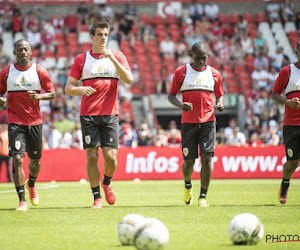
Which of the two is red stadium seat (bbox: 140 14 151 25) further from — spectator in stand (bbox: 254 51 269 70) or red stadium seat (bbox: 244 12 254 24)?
spectator in stand (bbox: 254 51 269 70)

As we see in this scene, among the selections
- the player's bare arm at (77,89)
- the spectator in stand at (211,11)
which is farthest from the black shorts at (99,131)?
the spectator in stand at (211,11)

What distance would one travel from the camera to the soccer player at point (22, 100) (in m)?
10.8

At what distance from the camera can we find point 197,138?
11.7 meters

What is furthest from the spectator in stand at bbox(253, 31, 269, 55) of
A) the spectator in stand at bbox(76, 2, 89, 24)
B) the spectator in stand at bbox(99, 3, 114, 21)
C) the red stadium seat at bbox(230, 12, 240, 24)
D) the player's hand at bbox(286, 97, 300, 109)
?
the player's hand at bbox(286, 97, 300, 109)

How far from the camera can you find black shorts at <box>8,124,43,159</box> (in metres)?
10.8

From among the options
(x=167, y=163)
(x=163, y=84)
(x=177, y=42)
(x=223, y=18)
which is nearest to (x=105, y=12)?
(x=177, y=42)

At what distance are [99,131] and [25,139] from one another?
1147 mm

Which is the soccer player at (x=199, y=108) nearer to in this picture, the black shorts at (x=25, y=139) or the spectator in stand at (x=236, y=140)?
the black shorts at (x=25, y=139)

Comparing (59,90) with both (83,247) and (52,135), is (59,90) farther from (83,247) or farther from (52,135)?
(83,247)

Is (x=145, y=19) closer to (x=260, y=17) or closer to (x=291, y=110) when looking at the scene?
(x=260, y=17)

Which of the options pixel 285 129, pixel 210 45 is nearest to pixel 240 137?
pixel 210 45

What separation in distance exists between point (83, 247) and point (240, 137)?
18705 mm

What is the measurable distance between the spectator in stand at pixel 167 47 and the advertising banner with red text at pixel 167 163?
1052 centimetres

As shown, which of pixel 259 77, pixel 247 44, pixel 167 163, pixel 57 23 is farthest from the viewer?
pixel 57 23
